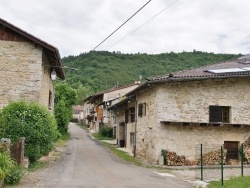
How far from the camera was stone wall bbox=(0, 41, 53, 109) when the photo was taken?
634 inches

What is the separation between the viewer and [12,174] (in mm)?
10000

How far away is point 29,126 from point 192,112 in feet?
28.9

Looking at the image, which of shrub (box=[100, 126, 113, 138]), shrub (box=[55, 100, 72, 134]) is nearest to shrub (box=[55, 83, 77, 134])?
shrub (box=[55, 100, 72, 134])

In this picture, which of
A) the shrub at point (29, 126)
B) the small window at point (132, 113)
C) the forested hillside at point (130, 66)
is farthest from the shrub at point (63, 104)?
the shrub at point (29, 126)

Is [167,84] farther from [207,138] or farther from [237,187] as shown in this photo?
[237,187]

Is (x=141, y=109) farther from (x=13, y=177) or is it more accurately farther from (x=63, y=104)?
(x=63, y=104)

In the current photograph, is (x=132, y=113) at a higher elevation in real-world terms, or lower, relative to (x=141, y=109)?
lower

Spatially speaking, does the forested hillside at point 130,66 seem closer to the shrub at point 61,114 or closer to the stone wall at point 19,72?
the shrub at point 61,114

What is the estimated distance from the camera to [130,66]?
2867 inches

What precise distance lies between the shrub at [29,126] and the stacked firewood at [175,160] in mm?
6579

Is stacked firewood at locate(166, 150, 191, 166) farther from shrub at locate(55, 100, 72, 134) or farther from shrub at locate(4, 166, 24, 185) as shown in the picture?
shrub at locate(55, 100, 72, 134)

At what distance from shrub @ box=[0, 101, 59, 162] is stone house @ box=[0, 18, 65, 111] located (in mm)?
1788

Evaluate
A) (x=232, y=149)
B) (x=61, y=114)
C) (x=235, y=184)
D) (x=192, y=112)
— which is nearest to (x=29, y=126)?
(x=235, y=184)

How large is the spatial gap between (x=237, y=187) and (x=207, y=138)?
8.76 metres
